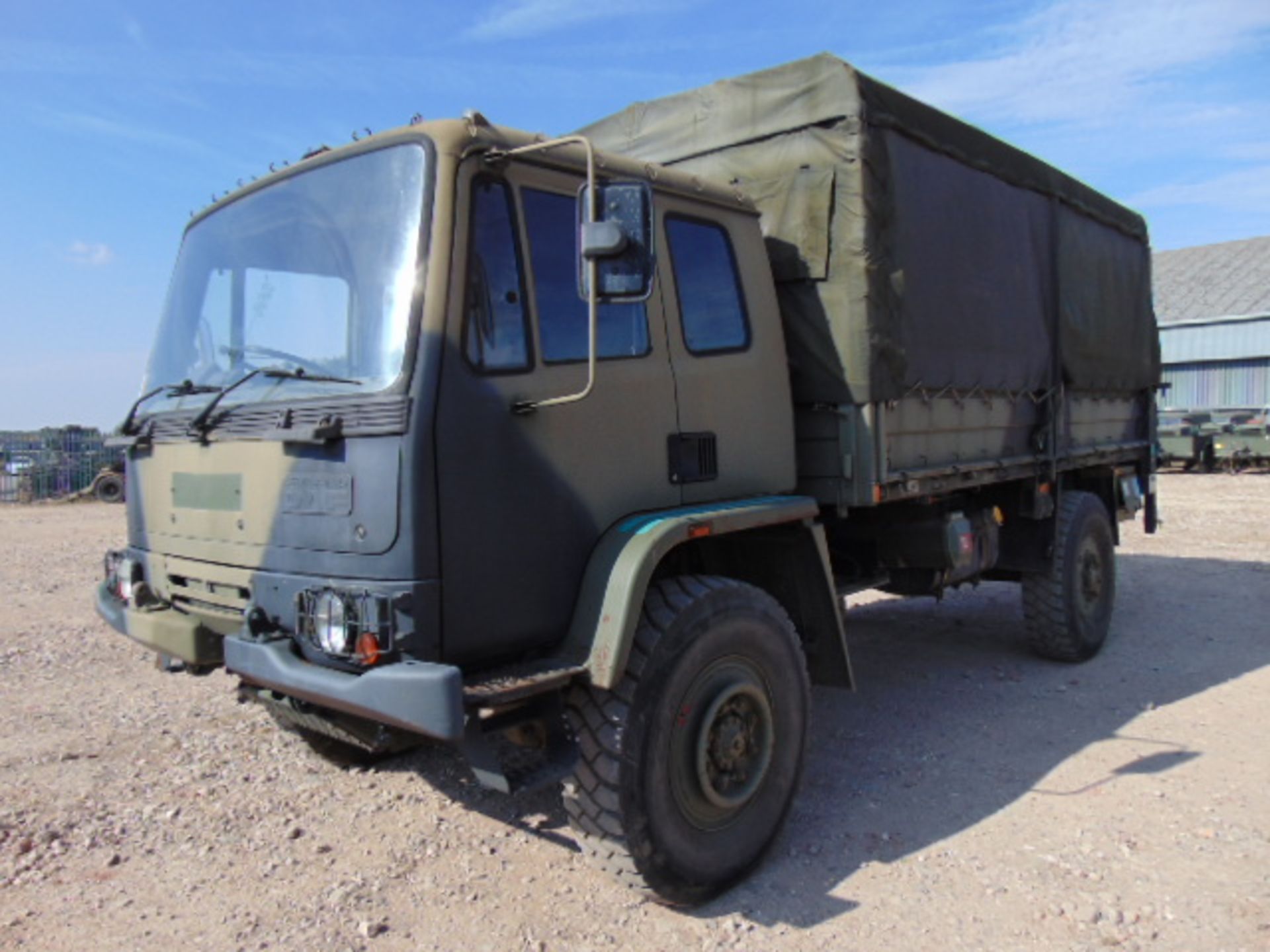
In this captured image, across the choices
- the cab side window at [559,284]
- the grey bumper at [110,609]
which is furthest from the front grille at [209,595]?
the cab side window at [559,284]

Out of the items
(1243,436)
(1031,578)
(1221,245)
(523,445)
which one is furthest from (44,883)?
(1221,245)

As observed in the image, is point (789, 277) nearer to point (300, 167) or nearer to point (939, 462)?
point (939, 462)

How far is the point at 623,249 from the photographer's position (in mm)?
2998

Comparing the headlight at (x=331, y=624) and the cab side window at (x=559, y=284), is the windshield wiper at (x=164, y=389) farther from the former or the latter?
the cab side window at (x=559, y=284)

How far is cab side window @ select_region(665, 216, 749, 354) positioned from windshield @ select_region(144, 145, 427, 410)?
1166 mm

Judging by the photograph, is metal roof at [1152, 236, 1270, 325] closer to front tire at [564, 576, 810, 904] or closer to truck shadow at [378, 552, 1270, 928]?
truck shadow at [378, 552, 1270, 928]

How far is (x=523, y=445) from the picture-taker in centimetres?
318

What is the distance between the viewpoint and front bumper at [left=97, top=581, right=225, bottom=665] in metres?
3.50

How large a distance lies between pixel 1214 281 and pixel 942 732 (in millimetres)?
38391

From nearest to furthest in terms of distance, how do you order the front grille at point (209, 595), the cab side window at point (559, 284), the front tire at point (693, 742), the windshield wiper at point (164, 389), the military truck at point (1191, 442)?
the front tire at point (693, 742) → the cab side window at point (559, 284) → the front grille at point (209, 595) → the windshield wiper at point (164, 389) → the military truck at point (1191, 442)

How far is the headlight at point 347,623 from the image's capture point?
2.90 meters

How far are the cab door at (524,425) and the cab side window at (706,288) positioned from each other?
0.36 meters

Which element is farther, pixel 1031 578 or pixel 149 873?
pixel 1031 578

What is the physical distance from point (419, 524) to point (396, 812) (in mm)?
1890
